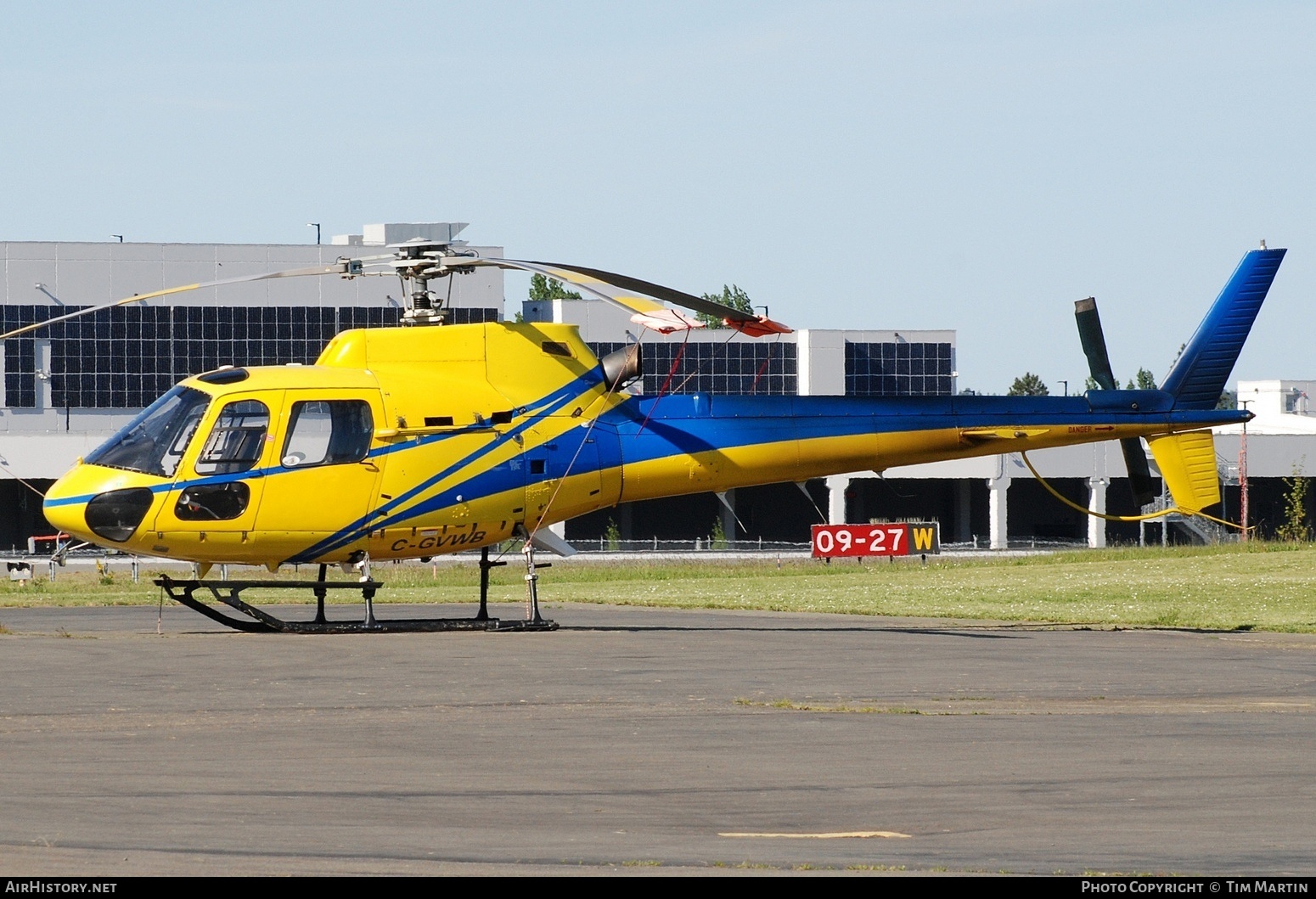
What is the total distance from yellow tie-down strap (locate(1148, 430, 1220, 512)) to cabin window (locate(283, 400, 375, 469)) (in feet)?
37.4

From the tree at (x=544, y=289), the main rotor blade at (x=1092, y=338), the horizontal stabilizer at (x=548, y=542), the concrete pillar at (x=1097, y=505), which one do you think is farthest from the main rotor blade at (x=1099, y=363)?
the tree at (x=544, y=289)

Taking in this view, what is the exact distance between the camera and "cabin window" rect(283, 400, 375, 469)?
65.8ft

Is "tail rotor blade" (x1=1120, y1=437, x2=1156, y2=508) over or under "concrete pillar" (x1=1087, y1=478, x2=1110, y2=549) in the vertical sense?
over

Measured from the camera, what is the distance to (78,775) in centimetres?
991

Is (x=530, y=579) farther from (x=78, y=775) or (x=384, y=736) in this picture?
(x=78, y=775)

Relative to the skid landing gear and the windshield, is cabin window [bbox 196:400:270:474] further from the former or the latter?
the skid landing gear

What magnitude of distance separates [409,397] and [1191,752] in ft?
38.9

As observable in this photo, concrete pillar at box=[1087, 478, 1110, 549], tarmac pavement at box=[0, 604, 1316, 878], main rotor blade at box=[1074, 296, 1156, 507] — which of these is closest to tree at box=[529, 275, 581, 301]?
concrete pillar at box=[1087, 478, 1110, 549]

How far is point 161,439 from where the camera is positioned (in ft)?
64.4

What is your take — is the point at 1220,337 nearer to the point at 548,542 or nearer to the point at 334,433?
the point at 548,542

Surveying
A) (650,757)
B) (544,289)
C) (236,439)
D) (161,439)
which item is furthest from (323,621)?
(544,289)

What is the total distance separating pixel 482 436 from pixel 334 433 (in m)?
1.90

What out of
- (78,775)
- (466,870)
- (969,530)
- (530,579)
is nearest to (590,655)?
(530,579)

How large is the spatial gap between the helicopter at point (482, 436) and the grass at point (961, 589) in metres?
2.63
